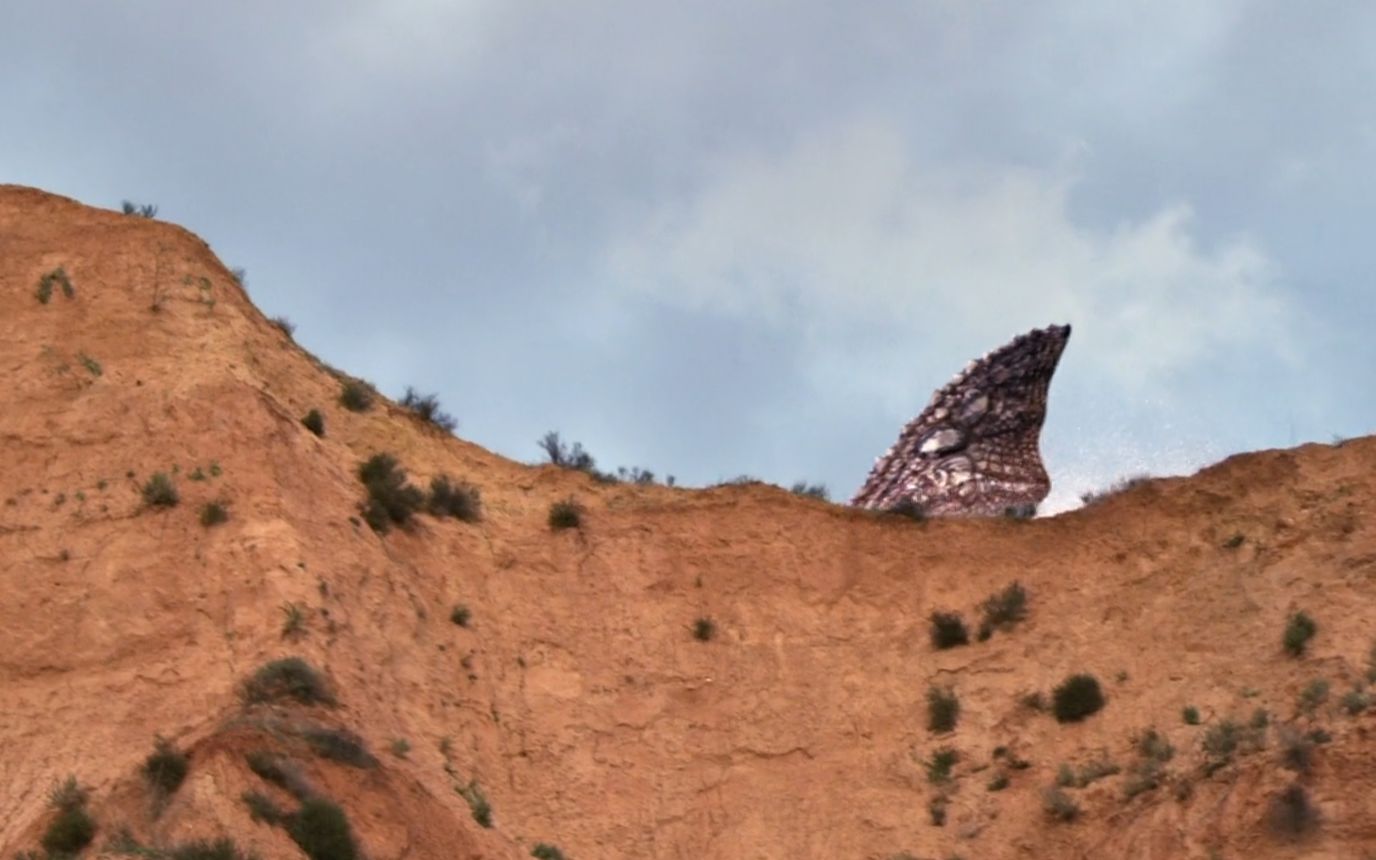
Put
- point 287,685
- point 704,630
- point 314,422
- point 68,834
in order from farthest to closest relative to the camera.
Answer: point 314,422
point 704,630
point 287,685
point 68,834

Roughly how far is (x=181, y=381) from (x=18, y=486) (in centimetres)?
238

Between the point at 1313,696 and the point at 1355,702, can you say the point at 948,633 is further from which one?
the point at 1355,702

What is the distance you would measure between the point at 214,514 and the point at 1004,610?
9.36 m

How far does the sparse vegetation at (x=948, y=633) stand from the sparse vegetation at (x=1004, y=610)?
0.74 feet

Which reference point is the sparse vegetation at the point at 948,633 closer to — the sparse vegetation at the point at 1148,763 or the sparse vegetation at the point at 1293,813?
the sparse vegetation at the point at 1148,763

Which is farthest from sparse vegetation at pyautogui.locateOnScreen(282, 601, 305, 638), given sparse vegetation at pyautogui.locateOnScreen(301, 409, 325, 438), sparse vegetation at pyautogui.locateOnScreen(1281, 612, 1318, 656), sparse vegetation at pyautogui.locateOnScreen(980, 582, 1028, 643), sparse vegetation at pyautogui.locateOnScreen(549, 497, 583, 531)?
sparse vegetation at pyautogui.locateOnScreen(1281, 612, 1318, 656)

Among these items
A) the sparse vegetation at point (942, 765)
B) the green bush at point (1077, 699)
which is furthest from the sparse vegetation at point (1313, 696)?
the sparse vegetation at point (942, 765)

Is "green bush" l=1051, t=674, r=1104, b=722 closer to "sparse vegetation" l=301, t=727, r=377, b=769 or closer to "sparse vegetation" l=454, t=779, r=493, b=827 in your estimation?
"sparse vegetation" l=454, t=779, r=493, b=827

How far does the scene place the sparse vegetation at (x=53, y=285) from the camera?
26703 millimetres

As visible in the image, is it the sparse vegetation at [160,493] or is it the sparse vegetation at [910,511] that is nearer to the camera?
the sparse vegetation at [160,493]

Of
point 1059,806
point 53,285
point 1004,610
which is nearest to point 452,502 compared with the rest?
point 53,285

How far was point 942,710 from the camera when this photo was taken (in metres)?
25.4

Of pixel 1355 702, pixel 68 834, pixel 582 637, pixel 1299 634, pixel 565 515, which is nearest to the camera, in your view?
pixel 68 834

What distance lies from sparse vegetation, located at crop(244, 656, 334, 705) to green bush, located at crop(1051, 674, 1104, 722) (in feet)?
27.1
